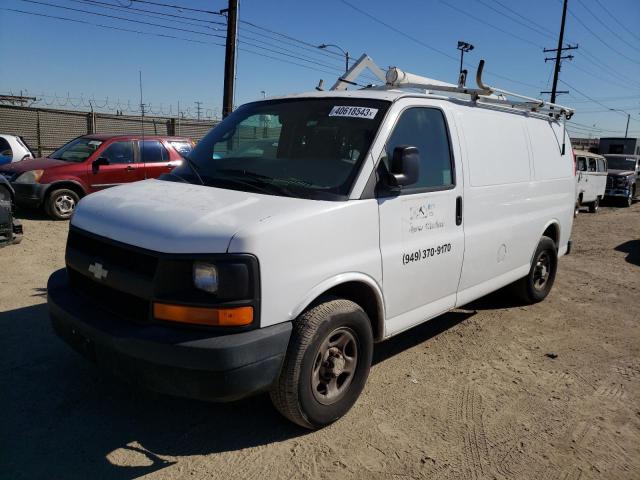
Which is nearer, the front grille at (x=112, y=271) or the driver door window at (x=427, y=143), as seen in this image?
the front grille at (x=112, y=271)

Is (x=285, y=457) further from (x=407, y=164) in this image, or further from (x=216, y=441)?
(x=407, y=164)

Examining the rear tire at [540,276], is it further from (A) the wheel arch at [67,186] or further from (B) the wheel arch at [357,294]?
(A) the wheel arch at [67,186]

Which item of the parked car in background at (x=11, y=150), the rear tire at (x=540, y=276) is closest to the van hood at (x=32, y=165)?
the parked car in background at (x=11, y=150)

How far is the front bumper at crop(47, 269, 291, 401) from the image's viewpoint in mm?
2553

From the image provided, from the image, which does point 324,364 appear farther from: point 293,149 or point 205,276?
point 293,149

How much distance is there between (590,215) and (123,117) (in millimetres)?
16835

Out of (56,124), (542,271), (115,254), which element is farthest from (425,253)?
(56,124)

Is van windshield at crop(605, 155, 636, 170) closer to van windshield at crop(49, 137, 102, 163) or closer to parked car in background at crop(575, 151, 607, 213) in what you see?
parked car in background at crop(575, 151, 607, 213)

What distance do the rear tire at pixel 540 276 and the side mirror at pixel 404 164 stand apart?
2833 mm

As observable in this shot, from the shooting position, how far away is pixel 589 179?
1673 centimetres

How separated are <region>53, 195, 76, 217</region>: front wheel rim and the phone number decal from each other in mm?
8420

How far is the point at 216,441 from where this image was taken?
3.07 m

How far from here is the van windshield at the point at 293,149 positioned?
129 inches

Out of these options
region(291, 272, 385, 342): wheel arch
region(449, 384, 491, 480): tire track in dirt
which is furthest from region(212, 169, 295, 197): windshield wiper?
region(449, 384, 491, 480): tire track in dirt
